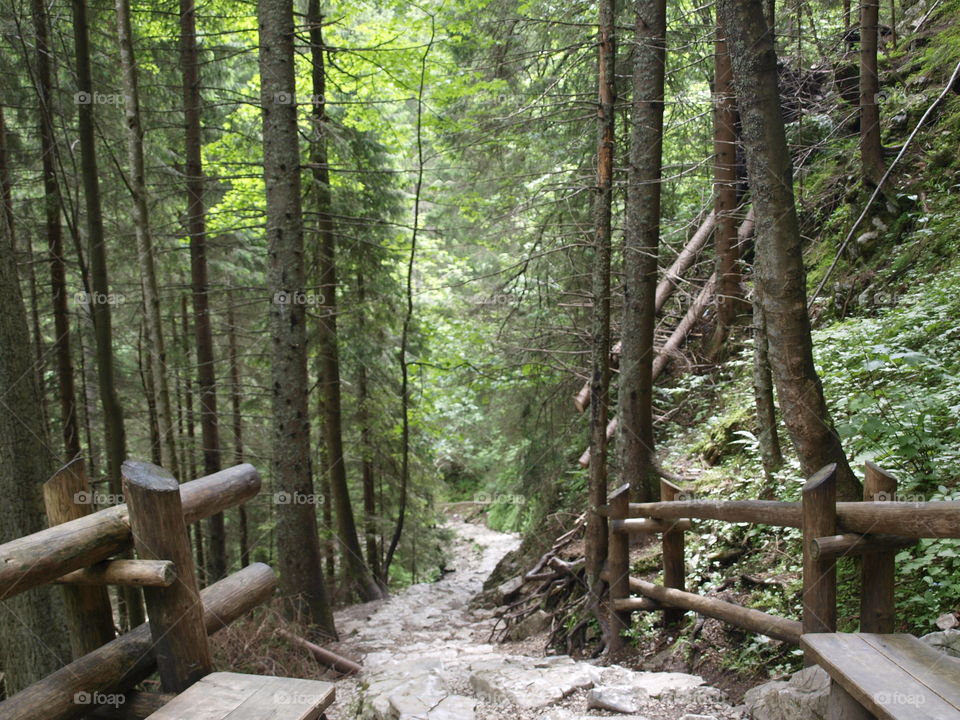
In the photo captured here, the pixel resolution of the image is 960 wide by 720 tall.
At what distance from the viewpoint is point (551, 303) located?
32.8 feet

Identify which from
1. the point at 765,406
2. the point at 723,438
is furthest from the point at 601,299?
the point at 723,438

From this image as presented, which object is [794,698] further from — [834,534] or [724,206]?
[724,206]

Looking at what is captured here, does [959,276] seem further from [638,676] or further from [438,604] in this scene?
[438,604]

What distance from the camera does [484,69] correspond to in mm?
10062

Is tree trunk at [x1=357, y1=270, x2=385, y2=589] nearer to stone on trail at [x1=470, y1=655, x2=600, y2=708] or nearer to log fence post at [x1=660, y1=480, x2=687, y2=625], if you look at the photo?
log fence post at [x1=660, y1=480, x2=687, y2=625]

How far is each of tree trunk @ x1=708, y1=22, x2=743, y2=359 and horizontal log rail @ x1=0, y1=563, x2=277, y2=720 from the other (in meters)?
8.00

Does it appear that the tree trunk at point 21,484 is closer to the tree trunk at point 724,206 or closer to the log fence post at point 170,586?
the log fence post at point 170,586

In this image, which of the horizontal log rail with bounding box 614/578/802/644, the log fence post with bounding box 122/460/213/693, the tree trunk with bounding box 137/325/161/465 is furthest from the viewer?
the tree trunk with bounding box 137/325/161/465

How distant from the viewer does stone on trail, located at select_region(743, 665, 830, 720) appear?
3.84 m

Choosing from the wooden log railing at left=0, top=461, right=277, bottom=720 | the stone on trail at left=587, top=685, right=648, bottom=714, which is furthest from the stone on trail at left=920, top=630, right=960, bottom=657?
the wooden log railing at left=0, top=461, right=277, bottom=720

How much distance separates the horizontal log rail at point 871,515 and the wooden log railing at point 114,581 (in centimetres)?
384

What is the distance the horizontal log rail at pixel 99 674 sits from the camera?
11.2 ft

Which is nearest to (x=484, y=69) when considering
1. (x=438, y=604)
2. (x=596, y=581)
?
(x=596, y=581)

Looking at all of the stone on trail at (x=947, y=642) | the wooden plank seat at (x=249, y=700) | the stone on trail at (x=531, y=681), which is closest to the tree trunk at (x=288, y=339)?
the stone on trail at (x=531, y=681)
